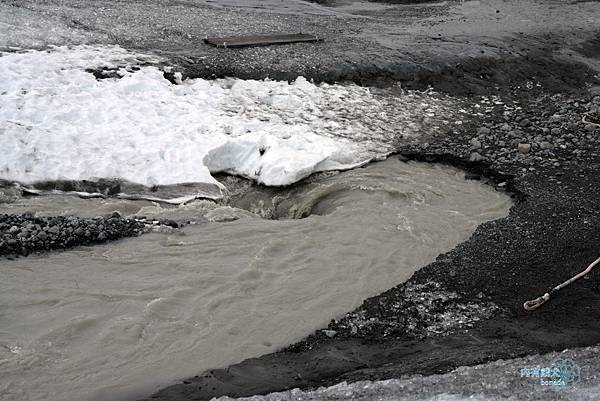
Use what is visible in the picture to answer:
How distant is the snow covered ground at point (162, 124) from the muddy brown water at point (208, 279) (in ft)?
2.12

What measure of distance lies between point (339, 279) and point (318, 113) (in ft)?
15.8

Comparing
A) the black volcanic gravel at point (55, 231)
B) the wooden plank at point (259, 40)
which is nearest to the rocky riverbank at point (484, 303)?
the black volcanic gravel at point (55, 231)

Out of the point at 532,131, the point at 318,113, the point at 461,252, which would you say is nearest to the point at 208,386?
the point at 461,252

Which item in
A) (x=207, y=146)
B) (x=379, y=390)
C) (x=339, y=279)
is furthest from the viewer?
(x=207, y=146)

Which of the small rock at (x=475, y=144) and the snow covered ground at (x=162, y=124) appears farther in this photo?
the small rock at (x=475, y=144)

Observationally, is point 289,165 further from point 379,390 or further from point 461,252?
point 379,390

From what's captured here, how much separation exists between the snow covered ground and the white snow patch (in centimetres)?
2

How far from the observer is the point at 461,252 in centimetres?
744

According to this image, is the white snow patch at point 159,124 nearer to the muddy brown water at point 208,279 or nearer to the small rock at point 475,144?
the muddy brown water at point 208,279

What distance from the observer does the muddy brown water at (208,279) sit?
5.64 m

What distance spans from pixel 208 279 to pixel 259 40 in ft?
26.9

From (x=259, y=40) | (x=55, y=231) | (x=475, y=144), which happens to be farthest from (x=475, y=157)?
(x=55, y=231)

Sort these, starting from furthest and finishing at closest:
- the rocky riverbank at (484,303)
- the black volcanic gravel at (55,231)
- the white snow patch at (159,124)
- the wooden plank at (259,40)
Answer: the wooden plank at (259,40), the white snow patch at (159,124), the black volcanic gravel at (55,231), the rocky riverbank at (484,303)

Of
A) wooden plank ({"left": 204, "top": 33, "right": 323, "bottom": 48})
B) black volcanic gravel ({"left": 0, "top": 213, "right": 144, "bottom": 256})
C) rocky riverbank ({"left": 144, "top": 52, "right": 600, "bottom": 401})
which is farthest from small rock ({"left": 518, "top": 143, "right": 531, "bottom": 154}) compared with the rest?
black volcanic gravel ({"left": 0, "top": 213, "right": 144, "bottom": 256})
